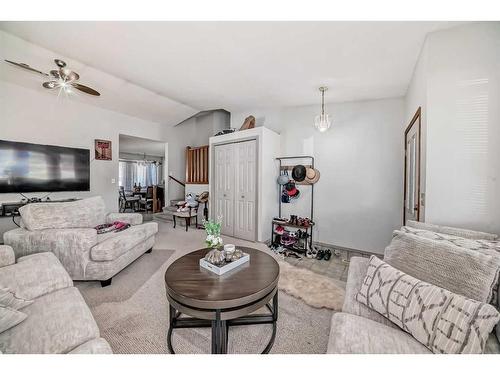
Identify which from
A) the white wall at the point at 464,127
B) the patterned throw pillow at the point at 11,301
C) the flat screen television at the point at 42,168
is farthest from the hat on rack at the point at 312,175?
the flat screen television at the point at 42,168

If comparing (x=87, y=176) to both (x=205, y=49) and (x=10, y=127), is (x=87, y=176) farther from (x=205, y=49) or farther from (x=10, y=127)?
(x=205, y=49)

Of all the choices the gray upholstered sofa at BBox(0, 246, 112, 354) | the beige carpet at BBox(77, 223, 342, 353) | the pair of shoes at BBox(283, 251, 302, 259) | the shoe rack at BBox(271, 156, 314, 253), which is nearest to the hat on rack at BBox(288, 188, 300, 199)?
the shoe rack at BBox(271, 156, 314, 253)

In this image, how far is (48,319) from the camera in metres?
1.07

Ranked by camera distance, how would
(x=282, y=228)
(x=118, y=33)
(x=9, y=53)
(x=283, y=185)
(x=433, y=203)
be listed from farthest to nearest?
(x=283, y=185) → (x=282, y=228) → (x=9, y=53) → (x=118, y=33) → (x=433, y=203)

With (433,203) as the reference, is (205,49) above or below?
above

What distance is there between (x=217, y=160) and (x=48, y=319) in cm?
333

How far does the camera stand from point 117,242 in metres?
2.24

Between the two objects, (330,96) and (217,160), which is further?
(217,160)

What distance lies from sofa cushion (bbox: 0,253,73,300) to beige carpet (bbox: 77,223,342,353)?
1.62ft

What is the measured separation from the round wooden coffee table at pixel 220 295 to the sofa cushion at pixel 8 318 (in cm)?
69

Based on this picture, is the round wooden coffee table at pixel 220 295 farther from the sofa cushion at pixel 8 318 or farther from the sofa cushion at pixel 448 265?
the sofa cushion at pixel 448 265

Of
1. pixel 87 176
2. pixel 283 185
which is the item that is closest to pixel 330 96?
pixel 283 185

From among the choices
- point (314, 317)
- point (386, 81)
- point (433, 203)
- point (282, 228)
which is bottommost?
point (314, 317)

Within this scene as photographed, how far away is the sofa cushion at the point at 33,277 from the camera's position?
1234mm
